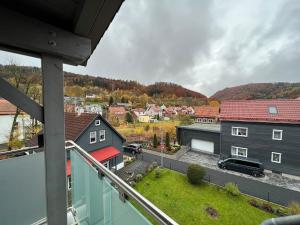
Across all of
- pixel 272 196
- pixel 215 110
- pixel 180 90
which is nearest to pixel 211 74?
pixel 180 90

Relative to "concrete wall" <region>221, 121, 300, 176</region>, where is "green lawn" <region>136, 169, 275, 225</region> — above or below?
below

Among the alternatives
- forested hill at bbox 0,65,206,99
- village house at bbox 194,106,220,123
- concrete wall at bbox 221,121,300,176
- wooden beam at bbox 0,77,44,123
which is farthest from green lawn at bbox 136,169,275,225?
village house at bbox 194,106,220,123

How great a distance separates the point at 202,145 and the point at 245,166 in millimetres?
5247

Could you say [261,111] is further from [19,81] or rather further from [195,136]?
[19,81]

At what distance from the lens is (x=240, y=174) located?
11234mm

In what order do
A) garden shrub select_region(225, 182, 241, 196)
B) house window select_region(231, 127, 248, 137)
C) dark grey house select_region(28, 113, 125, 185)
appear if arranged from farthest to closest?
house window select_region(231, 127, 248, 137) < dark grey house select_region(28, 113, 125, 185) < garden shrub select_region(225, 182, 241, 196)

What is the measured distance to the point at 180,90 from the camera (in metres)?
53.2

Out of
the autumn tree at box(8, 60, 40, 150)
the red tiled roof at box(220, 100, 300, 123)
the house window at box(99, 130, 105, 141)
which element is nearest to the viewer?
the autumn tree at box(8, 60, 40, 150)

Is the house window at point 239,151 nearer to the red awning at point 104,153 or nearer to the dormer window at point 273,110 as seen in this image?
the dormer window at point 273,110

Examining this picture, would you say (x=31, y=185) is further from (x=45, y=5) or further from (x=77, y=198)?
(x=45, y=5)

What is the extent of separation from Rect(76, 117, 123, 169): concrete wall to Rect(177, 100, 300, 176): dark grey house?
8786 millimetres

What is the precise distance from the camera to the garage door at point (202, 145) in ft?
51.6

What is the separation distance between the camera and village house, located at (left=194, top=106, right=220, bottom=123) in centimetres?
2305

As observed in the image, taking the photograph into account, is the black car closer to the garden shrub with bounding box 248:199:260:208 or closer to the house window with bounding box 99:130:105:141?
the garden shrub with bounding box 248:199:260:208
